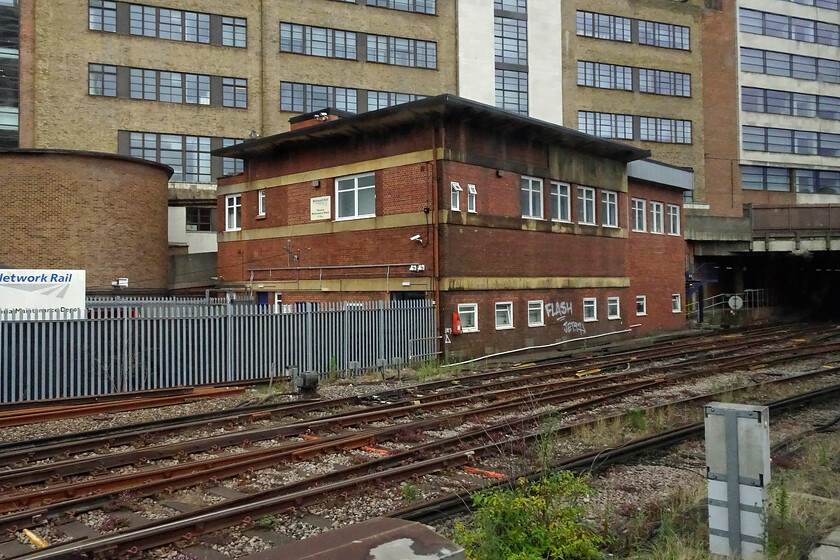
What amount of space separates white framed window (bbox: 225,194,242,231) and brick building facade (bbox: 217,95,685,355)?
0.05 m

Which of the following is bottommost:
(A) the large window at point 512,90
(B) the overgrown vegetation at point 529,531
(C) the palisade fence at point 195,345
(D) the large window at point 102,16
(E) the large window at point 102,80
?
(B) the overgrown vegetation at point 529,531

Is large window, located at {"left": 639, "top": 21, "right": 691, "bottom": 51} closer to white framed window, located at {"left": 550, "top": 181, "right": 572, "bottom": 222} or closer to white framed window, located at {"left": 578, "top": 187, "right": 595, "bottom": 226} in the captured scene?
white framed window, located at {"left": 578, "top": 187, "right": 595, "bottom": 226}

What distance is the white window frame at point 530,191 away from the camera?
2362cm

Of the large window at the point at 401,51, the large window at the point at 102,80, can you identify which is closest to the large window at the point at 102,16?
the large window at the point at 102,80

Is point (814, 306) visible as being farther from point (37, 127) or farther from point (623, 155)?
point (37, 127)

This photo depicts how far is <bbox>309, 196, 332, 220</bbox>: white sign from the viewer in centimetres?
2366

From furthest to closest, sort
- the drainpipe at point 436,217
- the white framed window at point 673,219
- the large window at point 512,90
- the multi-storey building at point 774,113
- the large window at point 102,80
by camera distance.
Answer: the multi-storey building at point 774,113
the large window at point 512,90
the large window at point 102,80
the white framed window at point 673,219
the drainpipe at point 436,217

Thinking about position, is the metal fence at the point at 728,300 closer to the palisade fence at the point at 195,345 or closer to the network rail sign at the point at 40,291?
the palisade fence at the point at 195,345

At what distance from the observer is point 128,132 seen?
3931cm

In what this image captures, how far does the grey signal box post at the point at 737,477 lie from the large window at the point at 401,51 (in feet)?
139

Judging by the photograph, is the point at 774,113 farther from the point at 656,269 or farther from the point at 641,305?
the point at 641,305

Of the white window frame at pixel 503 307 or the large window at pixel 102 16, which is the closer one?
the white window frame at pixel 503 307

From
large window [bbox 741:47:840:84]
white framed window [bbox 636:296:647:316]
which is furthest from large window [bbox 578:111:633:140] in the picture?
white framed window [bbox 636:296:647:316]

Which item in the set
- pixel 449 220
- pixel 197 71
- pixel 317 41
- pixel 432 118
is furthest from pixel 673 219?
pixel 197 71
